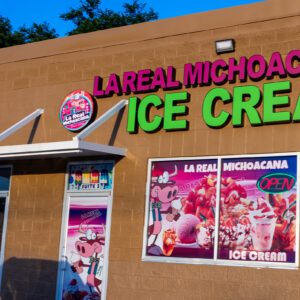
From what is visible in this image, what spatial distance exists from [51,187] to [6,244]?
5.62ft

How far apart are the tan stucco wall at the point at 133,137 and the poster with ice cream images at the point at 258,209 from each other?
0.26 meters

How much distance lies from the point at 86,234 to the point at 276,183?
4148 millimetres

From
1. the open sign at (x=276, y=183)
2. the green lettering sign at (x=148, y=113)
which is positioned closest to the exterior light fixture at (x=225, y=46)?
the green lettering sign at (x=148, y=113)

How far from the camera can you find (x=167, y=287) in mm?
11469

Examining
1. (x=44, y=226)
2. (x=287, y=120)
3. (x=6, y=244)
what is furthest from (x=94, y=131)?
(x=287, y=120)

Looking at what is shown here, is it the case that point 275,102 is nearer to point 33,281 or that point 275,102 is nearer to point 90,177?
point 90,177

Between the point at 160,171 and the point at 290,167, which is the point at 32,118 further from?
the point at 290,167

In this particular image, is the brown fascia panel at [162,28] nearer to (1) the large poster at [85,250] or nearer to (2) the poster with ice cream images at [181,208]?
(2) the poster with ice cream images at [181,208]

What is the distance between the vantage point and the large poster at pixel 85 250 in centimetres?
1251

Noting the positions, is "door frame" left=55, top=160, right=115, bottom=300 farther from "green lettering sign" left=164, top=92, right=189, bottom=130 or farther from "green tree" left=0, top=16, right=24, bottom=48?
"green tree" left=0, top=16, right=24, bottom=48

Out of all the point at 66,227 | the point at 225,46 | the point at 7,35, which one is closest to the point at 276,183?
the point at 225,46

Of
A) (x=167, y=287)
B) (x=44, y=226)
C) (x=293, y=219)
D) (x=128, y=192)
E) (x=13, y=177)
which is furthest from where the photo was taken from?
(x=13, y=177)

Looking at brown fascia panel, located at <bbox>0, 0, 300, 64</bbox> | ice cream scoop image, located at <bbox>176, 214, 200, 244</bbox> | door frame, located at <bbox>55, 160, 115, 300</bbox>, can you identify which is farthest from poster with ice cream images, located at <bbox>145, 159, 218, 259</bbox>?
brown fascia panel, located at <bbox>0, 0, 300, 64</bbox>

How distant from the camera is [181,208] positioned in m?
11.7
